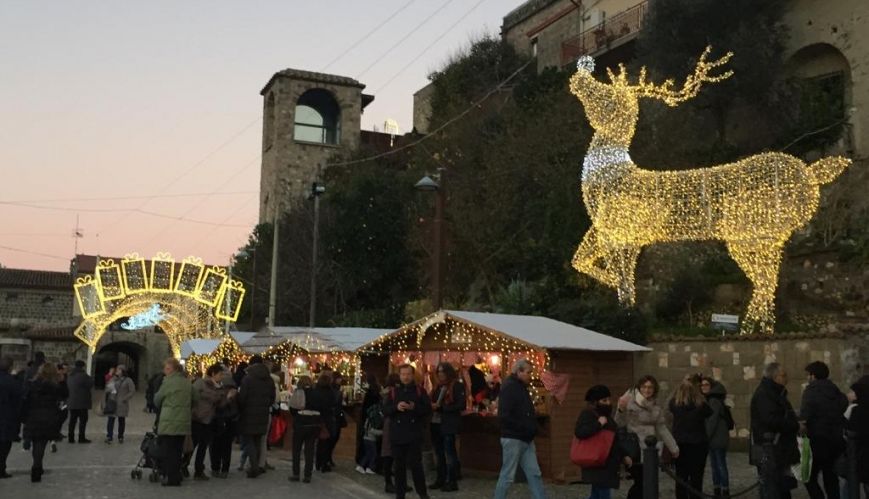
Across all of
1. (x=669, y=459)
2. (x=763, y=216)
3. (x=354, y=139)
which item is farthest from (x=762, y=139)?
(x=354, y=139)

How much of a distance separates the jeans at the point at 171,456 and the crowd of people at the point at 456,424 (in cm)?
1

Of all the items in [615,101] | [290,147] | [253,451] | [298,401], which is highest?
[290,147]

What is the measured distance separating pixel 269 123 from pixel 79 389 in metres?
32.1

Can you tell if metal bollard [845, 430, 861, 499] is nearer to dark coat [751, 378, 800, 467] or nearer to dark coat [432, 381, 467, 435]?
dark coat [751, 378, 800, 467]

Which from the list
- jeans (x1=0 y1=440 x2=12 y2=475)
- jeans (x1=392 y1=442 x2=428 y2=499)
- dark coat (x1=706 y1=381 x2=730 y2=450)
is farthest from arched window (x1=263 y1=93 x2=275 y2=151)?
dark coat (x1=706 y1=381 x2=730 y2=450)

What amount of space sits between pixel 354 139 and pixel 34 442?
36594 millimetres

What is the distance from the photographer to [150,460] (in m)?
12.3

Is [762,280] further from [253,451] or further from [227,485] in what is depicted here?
[227,485]

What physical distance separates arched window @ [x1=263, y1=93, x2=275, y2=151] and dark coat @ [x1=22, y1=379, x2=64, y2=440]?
3525cm

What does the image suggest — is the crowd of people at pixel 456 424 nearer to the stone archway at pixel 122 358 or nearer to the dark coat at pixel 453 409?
the dark coat at pixel 453 409

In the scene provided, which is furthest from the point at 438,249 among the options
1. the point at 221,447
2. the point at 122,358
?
the point at 122,358

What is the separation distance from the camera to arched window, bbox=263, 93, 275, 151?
4669 cm

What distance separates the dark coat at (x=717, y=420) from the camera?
10602 mm

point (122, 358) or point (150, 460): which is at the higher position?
point (122, 358)
